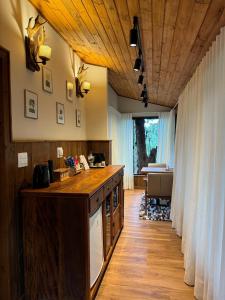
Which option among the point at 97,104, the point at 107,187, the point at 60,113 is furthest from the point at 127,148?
the point at 107,187

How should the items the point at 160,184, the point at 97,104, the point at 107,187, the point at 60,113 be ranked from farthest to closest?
the point at 160,184 → the point at 97,104 → the point at 60,113 → the point at 107,187

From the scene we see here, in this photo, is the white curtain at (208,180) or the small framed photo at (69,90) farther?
the small framed photo at (69,90)

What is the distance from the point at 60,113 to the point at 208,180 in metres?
1.84

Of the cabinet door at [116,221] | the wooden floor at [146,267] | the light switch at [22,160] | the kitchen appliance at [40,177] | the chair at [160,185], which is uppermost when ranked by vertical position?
the light switch at [22,160]

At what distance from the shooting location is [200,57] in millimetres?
2385

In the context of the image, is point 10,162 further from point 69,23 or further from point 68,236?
point 69,23

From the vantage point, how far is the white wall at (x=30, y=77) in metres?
1.85

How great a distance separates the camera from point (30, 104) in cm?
213

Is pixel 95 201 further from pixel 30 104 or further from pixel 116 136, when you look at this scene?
pixel 116 136

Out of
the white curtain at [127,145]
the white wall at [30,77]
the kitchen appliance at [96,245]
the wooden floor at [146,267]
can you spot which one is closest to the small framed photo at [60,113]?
the white wall at [30,77]

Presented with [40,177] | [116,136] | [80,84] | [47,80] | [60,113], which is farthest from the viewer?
[116,136]

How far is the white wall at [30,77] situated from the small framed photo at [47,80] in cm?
5

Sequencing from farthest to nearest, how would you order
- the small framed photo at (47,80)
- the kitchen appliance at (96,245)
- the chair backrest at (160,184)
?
the chair backrest at (160,184) → the small framed photo at (47,80) → the kitchen appliance at (96,245)

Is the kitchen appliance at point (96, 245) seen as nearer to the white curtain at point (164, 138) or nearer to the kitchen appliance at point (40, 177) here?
the kitchen appliance at point (40, 177)
